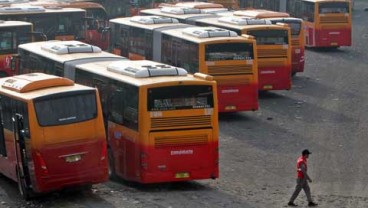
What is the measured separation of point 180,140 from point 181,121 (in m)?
0.42

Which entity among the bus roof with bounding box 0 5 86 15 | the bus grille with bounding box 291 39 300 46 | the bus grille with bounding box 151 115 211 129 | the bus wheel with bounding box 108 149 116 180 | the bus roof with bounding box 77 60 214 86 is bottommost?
the bus wheel with bounding box 108 149 116 180

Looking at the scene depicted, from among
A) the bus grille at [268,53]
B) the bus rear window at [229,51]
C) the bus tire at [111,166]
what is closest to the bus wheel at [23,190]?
the bus tire at [111,166]

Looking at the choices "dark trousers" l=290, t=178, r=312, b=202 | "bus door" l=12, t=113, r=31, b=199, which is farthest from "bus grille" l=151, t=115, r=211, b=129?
"bus door" l=12, t=113, r=31, b=199

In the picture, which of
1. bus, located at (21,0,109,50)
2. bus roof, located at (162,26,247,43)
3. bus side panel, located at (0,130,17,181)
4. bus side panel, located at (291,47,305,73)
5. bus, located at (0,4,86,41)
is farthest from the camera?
bus, located at (21,0,109,50)

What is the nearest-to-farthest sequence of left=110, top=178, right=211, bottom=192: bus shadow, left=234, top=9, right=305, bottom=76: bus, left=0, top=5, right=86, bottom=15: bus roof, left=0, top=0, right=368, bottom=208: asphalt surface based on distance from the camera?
left=0, top=0, right=368, bottom=208: asphalt surface
left=110, top=178, right=211, bottom=192: bus shadow
left=234, top=9, right=305, bottom=76: bus
left=0, top=5, right=86, bottom=15: bus roof

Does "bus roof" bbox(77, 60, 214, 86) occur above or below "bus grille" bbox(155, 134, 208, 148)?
above

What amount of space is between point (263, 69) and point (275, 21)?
4497mm

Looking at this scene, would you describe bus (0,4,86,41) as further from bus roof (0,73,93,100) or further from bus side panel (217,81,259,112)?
bus roof (0,73,93,100)

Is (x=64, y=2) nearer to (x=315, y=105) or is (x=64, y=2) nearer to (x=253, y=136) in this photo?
(x=315, y=105)

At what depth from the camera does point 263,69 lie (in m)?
36.6

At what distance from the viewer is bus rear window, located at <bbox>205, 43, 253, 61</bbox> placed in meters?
32.0

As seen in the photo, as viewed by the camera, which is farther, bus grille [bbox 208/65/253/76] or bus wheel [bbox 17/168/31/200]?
bus grille [bbox 208/65/253/76]

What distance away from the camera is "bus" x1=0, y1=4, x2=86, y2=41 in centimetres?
4181

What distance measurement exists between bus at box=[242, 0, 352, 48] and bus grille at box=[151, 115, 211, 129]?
90.0 feet
